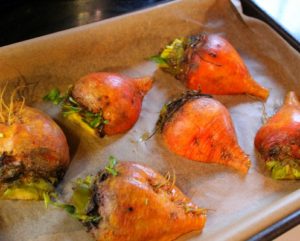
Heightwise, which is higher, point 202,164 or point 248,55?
point 248,55

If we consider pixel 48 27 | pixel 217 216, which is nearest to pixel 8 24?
pixel 48 27

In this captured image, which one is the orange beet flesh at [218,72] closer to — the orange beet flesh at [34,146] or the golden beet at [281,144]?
the golden beet at [281,144]

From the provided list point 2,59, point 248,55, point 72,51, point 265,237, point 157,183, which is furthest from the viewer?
point 248,55

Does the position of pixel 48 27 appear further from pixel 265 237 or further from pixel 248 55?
pixel 265 237

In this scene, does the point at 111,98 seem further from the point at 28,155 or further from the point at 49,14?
the point at 49,14

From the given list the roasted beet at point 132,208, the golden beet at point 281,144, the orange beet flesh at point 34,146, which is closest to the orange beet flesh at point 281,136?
the golden beet at point 281,144

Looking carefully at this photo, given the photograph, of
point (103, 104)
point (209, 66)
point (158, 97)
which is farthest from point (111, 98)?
point (209, 66)

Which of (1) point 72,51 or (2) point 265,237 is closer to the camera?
(2) point 265,237
